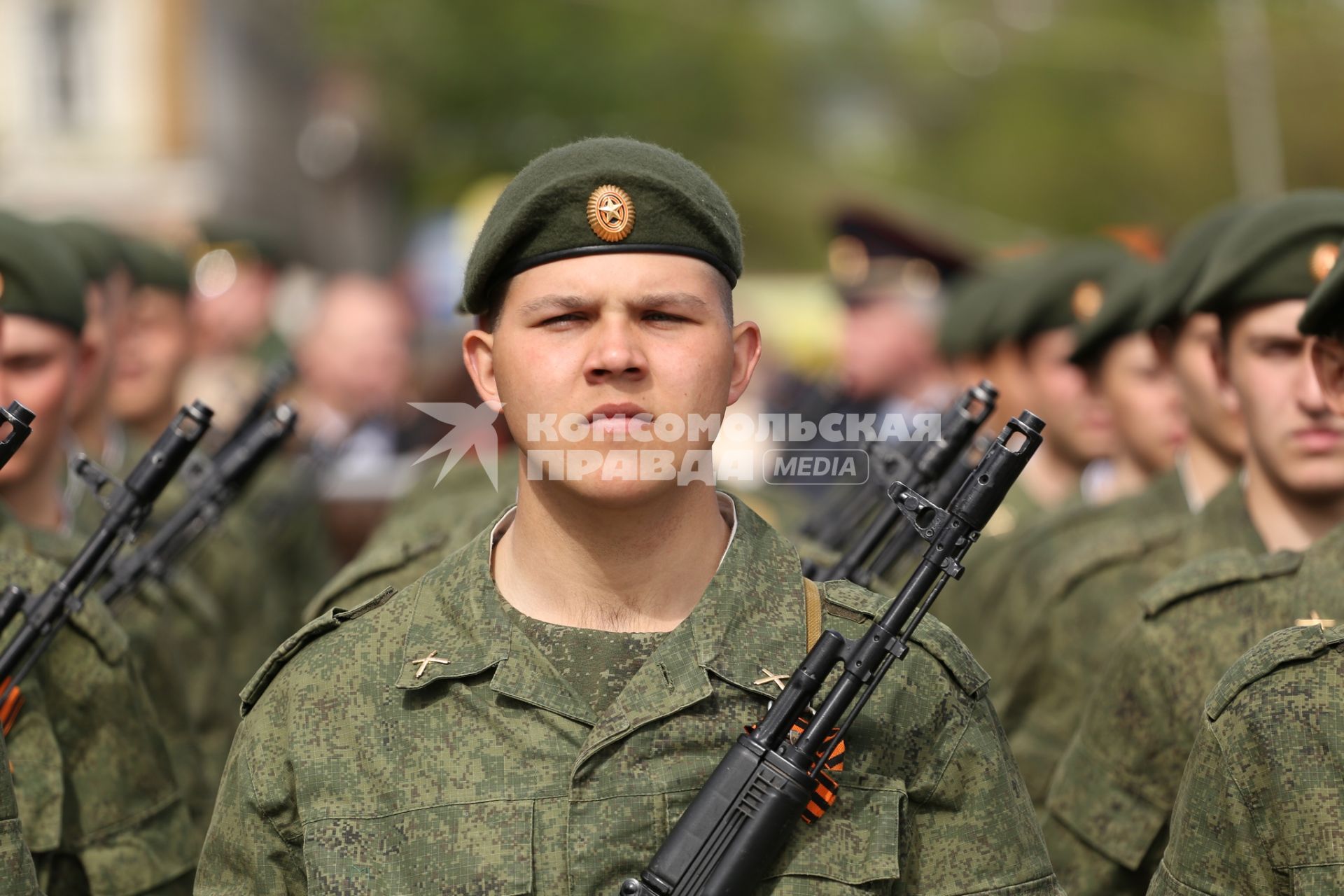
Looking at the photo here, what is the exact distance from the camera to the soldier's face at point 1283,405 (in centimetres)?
439

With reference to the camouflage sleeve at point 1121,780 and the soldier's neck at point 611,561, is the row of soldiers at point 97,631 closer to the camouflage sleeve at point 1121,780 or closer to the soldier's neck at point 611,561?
the soldier's neck at point 611,561

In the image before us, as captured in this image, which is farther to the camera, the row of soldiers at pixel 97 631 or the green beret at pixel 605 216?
the row of soldiers at pixel 97 631

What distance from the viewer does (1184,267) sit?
18.5 ft

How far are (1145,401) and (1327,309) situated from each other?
10.5ft

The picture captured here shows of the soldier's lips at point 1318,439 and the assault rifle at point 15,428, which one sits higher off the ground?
the soldier's lips at point 1318,439

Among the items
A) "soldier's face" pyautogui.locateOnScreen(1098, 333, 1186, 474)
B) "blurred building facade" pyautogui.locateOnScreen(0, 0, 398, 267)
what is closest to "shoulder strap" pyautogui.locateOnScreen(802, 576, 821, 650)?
"soldier's face" pyautogui.locateOnScreen(1098, 333, 1186, 474)

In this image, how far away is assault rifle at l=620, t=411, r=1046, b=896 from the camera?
2951 millimetres

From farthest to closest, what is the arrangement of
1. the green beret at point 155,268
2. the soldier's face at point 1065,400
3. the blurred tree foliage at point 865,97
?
the blurred tree foliage at point 865,97
the green beret at point 155,268
the soldier's face at point 1065,400

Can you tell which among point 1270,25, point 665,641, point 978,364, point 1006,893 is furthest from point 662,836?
point 1270,25

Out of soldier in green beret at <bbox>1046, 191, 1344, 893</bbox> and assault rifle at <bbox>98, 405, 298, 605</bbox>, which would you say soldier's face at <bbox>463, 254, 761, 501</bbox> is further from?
assault rifle at <bbox>98, 405, 298, 605</bbox>

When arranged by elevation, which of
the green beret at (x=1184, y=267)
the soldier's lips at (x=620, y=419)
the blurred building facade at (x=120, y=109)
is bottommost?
the soldier's lips at (x=620, y=419)

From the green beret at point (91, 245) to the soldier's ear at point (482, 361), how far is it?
2929 mm

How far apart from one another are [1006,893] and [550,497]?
994mm

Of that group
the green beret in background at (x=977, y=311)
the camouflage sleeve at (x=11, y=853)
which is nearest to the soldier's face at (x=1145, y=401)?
the green beret in background at (x=977, y=311)
